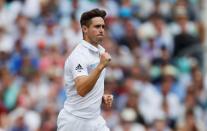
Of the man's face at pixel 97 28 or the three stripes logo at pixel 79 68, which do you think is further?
the man's face at pixel 97 28

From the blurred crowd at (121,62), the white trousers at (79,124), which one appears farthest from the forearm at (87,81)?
the blurred crowd at (121,62)

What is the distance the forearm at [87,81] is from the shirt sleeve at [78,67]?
78 mm

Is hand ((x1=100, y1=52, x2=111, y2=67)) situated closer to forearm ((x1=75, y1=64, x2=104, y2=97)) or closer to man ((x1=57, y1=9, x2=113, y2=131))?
forearm ((x1=75, y1=64, x2=104, y2=97))

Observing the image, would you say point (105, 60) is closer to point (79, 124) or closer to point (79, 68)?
point (79, 68)

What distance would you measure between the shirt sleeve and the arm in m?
0.07

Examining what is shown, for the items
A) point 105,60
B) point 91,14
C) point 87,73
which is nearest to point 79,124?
point 87,73

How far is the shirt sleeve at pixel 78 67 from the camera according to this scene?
10742 mm

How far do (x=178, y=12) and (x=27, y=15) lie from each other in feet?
11.1

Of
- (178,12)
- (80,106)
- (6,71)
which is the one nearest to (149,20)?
(178,12)

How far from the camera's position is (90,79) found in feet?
34.3

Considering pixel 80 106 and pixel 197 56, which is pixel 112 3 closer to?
pixel 197 56

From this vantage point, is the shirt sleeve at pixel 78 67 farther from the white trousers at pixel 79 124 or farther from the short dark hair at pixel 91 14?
the white trousers at pixel 79 124

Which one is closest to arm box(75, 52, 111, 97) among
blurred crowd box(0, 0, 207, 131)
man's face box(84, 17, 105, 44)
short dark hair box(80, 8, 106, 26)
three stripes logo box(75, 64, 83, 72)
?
three stripes logo box(75, 64, 83, 72)

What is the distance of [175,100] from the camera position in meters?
18.8
